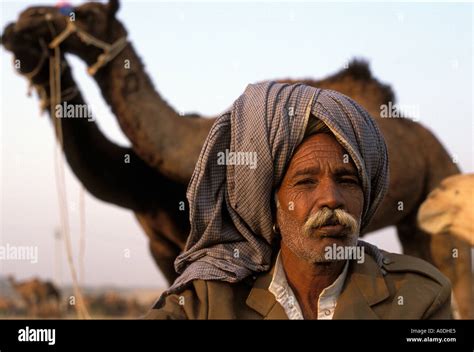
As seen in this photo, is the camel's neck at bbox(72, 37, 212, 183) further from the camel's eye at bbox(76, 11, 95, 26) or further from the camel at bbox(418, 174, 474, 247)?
the camel at bbox(418, 174, 474, 247)

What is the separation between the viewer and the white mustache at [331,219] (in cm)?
291

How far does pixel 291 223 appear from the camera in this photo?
3.05 metres

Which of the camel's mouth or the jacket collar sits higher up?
the camel's mouth

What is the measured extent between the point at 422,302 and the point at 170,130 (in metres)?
5.12

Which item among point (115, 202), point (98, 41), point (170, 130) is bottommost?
point (115, 202)

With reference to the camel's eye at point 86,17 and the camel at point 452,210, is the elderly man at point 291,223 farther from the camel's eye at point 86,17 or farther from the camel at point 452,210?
the camel's eye at point 86,17

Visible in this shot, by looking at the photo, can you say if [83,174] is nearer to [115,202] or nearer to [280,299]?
[115,202]

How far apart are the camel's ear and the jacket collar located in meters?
5.36

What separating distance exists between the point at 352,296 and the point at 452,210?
427 cm

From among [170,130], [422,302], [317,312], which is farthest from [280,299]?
[170,130]

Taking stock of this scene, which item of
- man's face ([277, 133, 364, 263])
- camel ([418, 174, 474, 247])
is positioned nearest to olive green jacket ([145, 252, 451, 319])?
man's face ([277, 133, 364, 263])

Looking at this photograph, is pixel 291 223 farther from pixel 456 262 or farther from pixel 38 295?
pixel 38 295

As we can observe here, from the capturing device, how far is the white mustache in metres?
2.91
